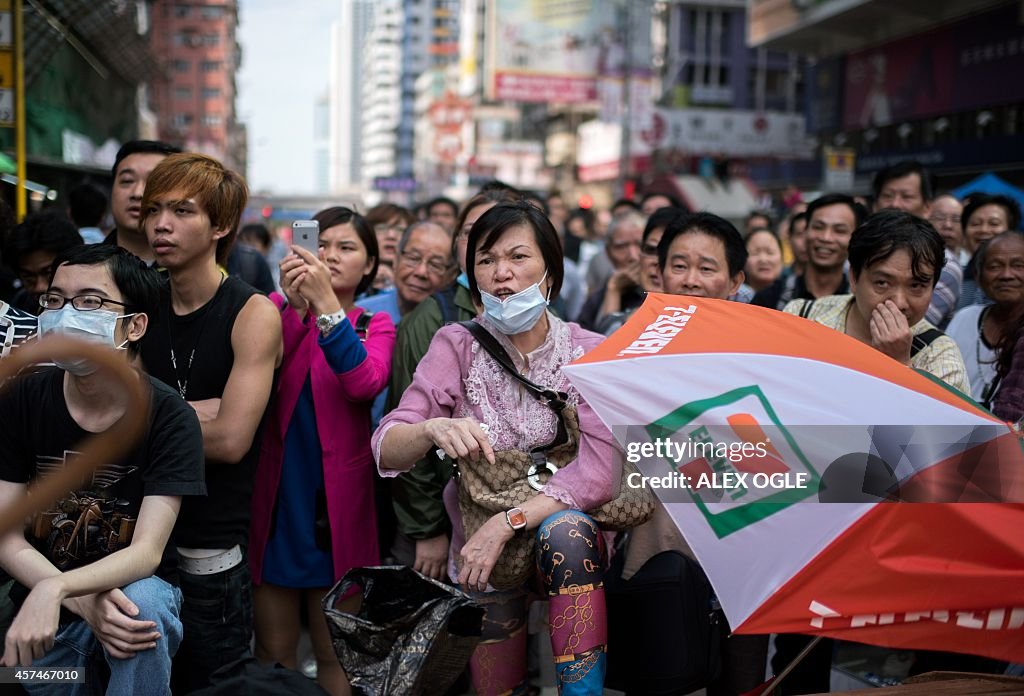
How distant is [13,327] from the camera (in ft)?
11.6

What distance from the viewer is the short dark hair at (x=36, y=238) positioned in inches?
172

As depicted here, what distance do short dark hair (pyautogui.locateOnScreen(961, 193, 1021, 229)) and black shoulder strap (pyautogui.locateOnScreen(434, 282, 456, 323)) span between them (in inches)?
154

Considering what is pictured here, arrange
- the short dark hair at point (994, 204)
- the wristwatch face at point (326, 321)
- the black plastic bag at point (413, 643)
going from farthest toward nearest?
the short dark hair at point (994, 204)
the wristwatch face at point (326, 321)
the black plastic bag at point (413, 643)

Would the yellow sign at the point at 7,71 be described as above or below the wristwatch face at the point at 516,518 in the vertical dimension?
above

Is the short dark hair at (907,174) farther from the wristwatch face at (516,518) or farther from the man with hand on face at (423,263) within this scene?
the wristwatch face at (516,518)

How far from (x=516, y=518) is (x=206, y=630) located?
3.89ft

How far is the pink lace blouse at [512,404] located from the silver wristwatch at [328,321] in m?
0.37

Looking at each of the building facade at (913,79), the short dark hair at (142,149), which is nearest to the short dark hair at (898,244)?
the short dark hair at (142,149)

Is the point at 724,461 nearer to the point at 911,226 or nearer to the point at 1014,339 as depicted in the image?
the point at 911,226

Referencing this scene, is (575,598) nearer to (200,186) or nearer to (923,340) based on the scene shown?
(923,340)

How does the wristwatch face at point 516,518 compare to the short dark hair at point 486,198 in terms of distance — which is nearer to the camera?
the wristwatch face at point 516,518

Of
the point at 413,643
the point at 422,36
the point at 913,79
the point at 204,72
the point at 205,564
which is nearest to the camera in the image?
the point at 413,643

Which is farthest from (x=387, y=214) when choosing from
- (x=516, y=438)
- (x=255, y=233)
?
(x=255, y=233)

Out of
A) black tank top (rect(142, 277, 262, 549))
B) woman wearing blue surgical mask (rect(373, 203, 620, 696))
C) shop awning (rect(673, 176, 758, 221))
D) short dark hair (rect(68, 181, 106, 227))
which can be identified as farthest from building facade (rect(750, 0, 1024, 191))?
black tank top (rect(142, 277, 262, 549))
